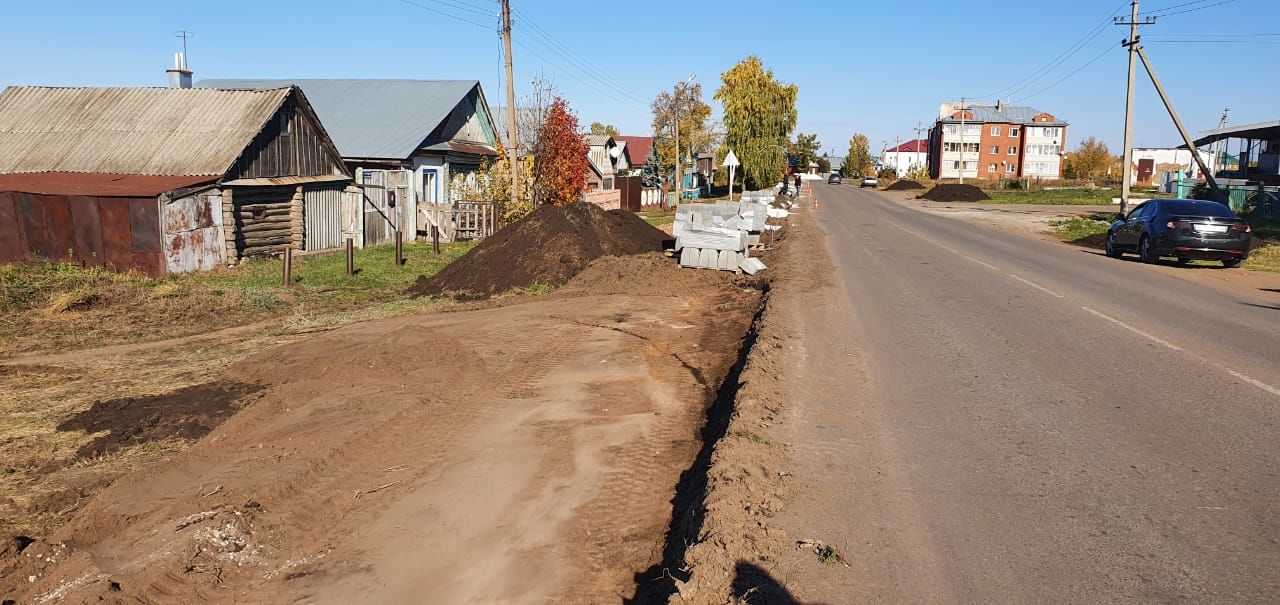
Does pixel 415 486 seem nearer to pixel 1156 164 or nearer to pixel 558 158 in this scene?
pixel 558 158

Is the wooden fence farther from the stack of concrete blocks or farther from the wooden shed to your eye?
the stack of concrete blocks

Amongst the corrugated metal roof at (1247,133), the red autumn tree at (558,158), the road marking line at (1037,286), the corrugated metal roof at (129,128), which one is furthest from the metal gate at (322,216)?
the corrugated metal roof at (1247,133)

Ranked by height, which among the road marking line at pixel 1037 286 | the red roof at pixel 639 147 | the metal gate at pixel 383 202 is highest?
the red roof at pixel 639 147

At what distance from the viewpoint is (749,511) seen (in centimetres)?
529

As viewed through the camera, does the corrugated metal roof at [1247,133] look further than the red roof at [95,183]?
Yes

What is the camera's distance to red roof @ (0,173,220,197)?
1798 centimetres

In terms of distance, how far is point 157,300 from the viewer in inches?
585

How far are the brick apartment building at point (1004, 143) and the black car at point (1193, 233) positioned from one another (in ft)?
317

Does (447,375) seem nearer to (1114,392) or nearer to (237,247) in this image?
(1114,392)

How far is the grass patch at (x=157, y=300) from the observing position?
12.7 m

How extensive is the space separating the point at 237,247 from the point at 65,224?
3412mm

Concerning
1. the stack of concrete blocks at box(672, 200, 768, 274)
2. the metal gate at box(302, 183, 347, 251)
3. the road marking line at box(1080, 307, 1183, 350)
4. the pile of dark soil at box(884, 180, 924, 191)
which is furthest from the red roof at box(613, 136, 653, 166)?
the road marking line at box(1080, 307, 1183, 350)

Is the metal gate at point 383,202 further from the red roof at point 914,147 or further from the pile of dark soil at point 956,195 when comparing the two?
the red roof at point 914,147

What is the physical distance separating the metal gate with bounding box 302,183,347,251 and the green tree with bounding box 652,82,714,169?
46969mm
